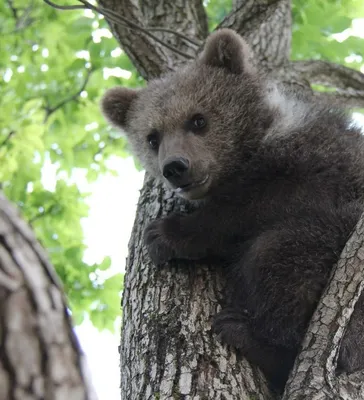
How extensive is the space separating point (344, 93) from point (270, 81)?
63.1 inches

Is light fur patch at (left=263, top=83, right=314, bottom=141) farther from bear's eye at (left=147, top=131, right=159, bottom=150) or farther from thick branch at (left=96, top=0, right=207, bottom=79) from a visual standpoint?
thick branch at (left=96, top=0, right=207, bottom=79)

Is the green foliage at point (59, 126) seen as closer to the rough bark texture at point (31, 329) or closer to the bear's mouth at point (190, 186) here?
the bear's mouth at point (190, 186)

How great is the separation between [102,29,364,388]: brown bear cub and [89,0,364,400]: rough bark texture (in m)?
0.15

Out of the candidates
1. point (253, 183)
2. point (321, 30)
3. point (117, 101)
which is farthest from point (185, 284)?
point (321, 30)

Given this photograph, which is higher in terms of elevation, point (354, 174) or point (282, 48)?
point (282, 48)

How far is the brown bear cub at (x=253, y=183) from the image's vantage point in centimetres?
393

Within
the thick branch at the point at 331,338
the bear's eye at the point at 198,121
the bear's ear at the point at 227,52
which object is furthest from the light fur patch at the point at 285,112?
the thick branch at the point at 331,338

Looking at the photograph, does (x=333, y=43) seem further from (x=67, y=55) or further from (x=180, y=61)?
(x=67, y=55)

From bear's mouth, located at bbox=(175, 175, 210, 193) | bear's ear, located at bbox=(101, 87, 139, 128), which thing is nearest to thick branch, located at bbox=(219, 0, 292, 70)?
bear's ear, located at bbox=(101, 87, 139, 128)

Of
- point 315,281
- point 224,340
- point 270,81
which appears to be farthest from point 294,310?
point 270,81

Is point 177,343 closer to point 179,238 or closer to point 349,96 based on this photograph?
point 179,238

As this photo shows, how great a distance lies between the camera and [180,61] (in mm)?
6438

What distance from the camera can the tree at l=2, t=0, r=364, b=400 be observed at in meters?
3.43

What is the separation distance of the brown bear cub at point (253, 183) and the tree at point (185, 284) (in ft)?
0.56
